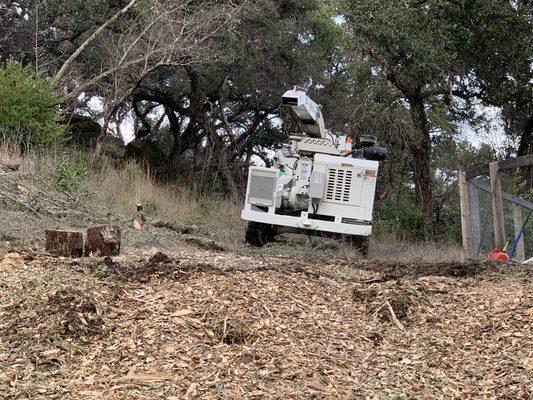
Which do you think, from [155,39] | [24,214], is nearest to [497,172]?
[24,214]

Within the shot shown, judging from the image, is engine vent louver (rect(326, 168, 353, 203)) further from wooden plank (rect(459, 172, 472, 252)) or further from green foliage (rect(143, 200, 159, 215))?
green foliage (rect(143, 200, 159, 215))

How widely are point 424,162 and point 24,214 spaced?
409 inches

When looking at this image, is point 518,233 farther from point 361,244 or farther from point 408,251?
point 408,251

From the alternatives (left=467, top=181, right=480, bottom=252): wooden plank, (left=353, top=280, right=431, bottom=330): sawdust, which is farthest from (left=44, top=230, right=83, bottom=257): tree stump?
(left=467, top=181, right=480, bottom=252): wooden plank

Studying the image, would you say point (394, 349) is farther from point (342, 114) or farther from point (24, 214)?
point (342, 114)

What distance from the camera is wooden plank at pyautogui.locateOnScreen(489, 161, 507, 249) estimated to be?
A: 9859 millimetres

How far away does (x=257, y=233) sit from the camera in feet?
41.8

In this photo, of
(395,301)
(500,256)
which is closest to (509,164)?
(500,256)

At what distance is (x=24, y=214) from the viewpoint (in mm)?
9766

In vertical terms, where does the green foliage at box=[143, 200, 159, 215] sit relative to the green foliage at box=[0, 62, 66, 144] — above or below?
below

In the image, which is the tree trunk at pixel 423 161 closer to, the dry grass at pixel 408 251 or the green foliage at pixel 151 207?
the dry grass at pixel 408 251

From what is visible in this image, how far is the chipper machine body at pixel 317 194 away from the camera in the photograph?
11680mm

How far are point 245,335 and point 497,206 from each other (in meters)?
6.15

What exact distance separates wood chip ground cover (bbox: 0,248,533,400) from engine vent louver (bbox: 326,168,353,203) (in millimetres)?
5025
